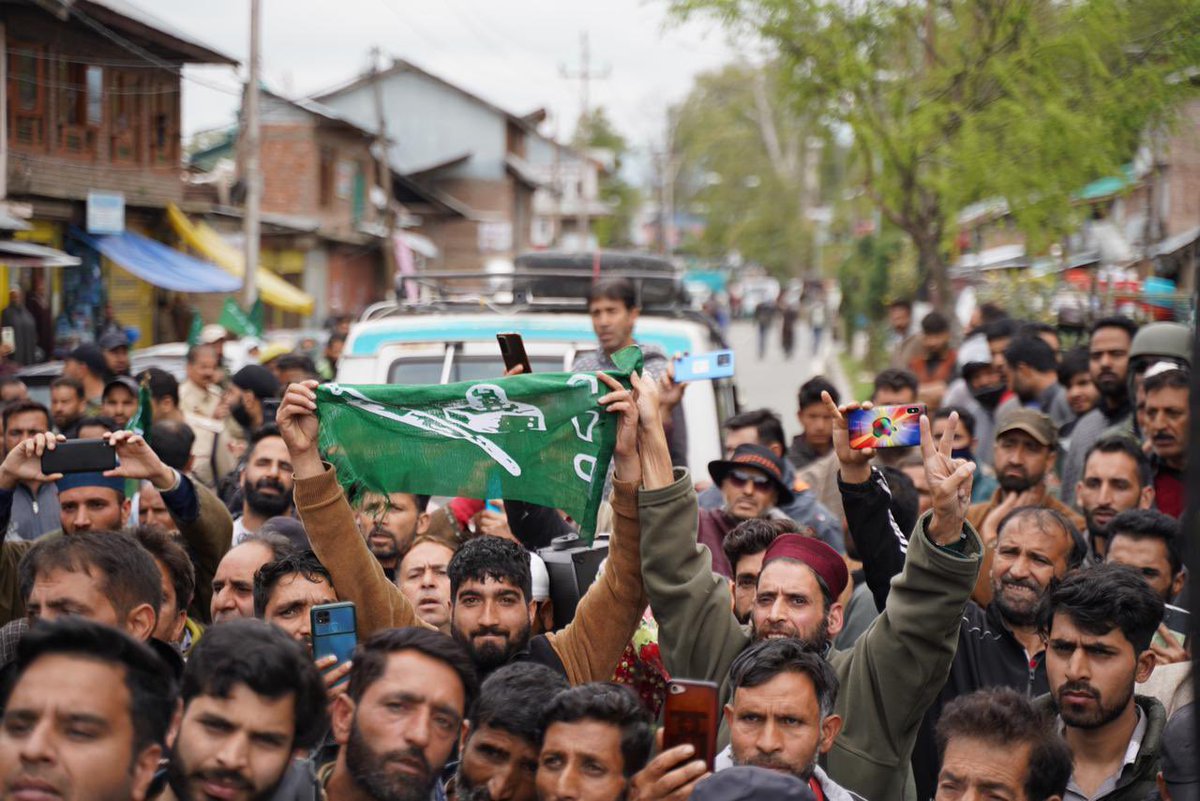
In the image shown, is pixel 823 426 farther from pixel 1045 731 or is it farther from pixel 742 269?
pixel 742 269

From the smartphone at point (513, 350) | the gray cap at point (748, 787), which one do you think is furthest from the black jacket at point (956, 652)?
the gray cap at point (748, 787)

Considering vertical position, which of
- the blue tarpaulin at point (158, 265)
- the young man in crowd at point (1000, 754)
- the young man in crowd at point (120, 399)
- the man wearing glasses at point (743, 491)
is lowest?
the young man in crowd at point (1000, 754)

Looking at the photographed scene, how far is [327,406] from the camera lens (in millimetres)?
5066

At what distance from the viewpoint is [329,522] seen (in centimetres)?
474

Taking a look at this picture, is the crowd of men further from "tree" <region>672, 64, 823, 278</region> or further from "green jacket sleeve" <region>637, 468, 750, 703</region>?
"tree" <region>672, 64, 823, 278</region>

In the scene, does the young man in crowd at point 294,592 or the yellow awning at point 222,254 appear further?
the yellow awning at point 222,254

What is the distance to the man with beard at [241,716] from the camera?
327 centimetres

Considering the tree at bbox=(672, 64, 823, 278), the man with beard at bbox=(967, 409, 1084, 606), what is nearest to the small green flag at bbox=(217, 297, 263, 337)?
the man with beard at bbox=(967, 409, 1084, 606)

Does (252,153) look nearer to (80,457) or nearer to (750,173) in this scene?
(80,457)

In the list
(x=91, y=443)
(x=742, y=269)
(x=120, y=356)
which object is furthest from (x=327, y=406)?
(x=742, y=269)

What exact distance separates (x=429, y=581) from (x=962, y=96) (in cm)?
1137

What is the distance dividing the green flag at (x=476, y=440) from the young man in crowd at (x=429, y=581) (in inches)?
17.2

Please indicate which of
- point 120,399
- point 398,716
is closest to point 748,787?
point 398,716

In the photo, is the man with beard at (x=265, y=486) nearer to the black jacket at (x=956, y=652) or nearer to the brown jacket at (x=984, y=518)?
the black jacket at (x=956, y=652)
